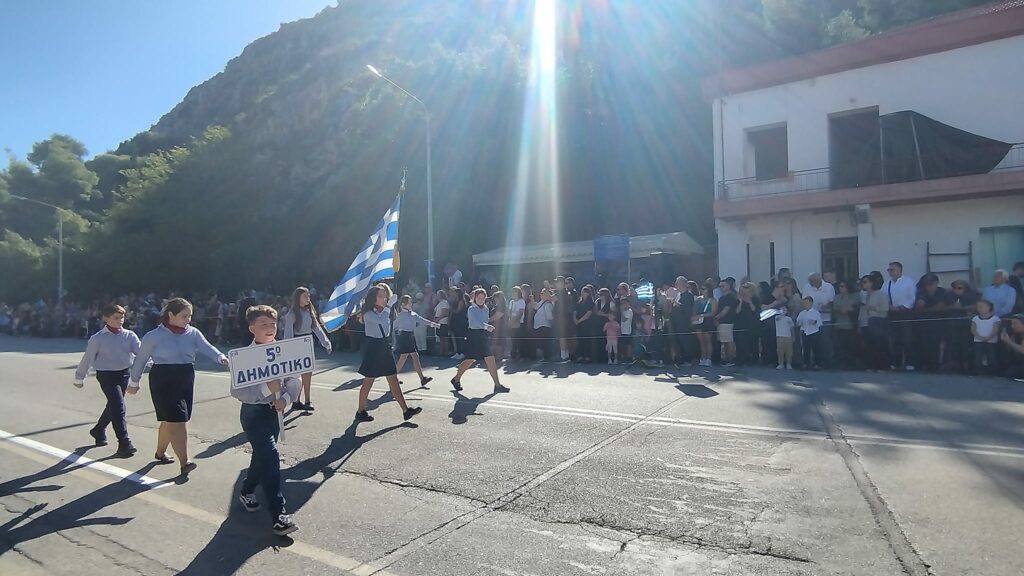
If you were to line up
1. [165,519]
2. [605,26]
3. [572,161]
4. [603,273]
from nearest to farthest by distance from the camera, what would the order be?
1. [165,519]
2. [603,273]
3. [572,161]
4. [605,26]

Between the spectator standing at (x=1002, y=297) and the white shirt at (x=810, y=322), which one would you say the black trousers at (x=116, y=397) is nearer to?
the white shirt at (x=810, y=322)

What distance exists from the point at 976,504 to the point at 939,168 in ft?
48.1

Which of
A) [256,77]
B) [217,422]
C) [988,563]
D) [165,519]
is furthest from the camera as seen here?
[256,77]

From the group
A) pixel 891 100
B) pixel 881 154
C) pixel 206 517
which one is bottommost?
pixel 206 517

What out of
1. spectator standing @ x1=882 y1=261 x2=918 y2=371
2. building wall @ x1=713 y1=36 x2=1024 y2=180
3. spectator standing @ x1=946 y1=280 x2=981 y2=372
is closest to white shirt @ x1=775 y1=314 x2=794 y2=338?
spectator standing @ x1=882 y1=261 x2=918 y2=371

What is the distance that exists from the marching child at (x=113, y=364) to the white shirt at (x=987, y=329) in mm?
12409

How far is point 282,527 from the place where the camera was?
4.85 m

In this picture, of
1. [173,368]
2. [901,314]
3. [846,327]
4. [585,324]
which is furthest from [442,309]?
[173,368]

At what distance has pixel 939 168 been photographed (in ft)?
55.7

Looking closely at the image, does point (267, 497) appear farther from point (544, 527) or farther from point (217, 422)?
point (217, 422)

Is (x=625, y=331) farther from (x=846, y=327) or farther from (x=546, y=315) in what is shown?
(x=846, y=327)

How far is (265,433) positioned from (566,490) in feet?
8.07

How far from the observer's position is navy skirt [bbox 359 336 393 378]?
27.6 ft

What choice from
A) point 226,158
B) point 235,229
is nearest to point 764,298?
point 235,229
